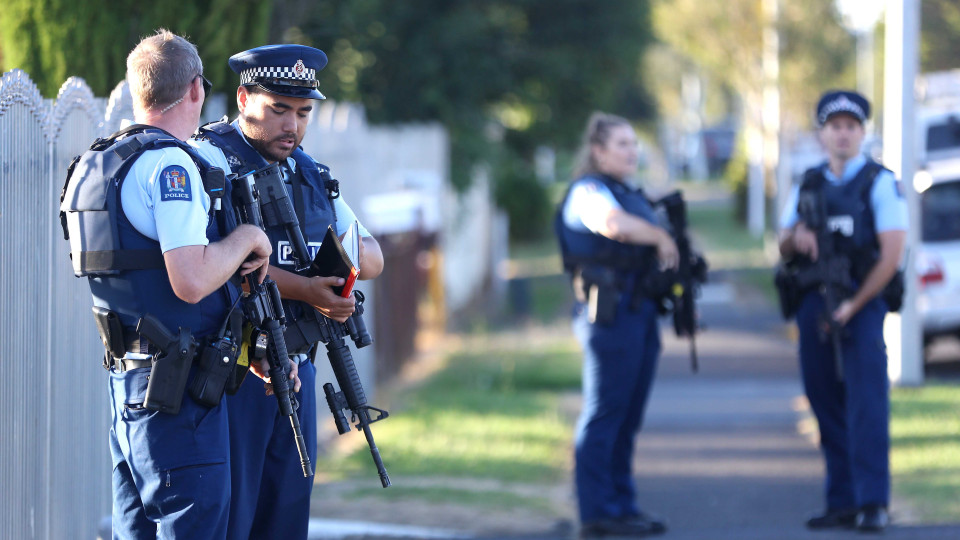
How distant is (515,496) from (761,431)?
2741 mm

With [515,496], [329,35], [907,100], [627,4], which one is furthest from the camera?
[627,4]

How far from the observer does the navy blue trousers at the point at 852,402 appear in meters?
5.72

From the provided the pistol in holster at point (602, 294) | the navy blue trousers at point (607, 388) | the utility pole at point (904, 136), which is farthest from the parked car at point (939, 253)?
the pistol in holster at point (602, 294)

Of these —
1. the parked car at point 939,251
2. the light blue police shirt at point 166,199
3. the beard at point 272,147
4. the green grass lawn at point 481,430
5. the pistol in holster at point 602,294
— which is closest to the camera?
the light blue police shirt at point 166,199

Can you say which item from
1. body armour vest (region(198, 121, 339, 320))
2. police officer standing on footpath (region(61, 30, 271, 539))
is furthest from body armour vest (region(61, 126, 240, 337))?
body armour vest (region(198, 121, 339, 320))

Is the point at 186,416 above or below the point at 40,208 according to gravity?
below

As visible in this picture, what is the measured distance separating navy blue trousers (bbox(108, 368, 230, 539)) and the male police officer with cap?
10.9 feet

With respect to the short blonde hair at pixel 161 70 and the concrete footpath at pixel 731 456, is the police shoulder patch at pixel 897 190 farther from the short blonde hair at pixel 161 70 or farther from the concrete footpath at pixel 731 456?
the short blonde hair at pixel 161 70

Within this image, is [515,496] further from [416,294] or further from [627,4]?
[627,4]

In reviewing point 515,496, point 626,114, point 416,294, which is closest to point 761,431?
point 515,496

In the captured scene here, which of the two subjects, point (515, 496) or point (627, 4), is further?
point (627, 4)

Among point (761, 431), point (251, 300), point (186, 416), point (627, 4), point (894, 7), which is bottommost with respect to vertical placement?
point (761, 431)

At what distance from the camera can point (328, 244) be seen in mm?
3715

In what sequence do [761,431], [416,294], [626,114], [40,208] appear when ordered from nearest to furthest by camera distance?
[40,208] < [761,431] < [416,294] < [626,114]
